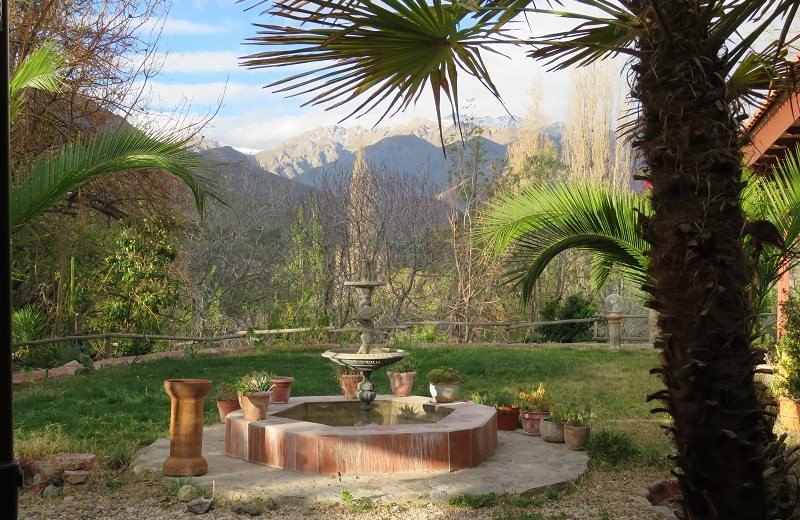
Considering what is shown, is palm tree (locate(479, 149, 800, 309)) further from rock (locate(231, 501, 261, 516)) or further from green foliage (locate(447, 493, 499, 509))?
rock (locate(231, 501, 261, 516))

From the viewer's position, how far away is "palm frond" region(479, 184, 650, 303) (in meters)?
5.75

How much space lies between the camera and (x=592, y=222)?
5.81 metres

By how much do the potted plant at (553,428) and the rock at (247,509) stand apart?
3270 mm

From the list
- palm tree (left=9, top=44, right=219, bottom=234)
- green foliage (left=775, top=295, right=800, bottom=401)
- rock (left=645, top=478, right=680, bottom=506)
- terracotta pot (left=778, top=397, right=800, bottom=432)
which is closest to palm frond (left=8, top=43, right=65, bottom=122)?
palm tree (left=9, top=44, right=219, bottom=234)

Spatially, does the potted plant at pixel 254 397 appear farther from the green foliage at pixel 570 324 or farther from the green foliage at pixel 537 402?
the green foliage at pixel 570 324

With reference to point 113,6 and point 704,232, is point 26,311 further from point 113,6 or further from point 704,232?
point 704,232

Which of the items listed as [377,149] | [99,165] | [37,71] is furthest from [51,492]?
[377,149]

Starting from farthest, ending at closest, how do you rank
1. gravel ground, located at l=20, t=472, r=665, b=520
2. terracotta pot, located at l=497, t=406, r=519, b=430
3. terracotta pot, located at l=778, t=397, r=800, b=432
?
terracotta pot, located at l=497, t=406, r=519, b=430 → terracotta pot, located at l=778, t=397, r=800, b=432 → gravel ground, located at l=20, t=472, r=665, b=520

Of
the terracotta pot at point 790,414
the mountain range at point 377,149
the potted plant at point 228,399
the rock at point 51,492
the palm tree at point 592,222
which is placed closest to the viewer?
the palm tree at point 592,222

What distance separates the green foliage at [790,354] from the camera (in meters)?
7.93

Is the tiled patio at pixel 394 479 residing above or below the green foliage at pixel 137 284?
below

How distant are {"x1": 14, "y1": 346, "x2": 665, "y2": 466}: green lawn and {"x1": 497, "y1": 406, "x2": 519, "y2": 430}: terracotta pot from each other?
94cm

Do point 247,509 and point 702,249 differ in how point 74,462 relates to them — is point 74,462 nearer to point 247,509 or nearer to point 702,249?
point 247,509

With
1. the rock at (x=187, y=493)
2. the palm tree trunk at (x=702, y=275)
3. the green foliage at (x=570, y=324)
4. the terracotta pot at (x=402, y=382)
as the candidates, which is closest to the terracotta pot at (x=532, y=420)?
the terracotta pot at (x=402, y=382)
